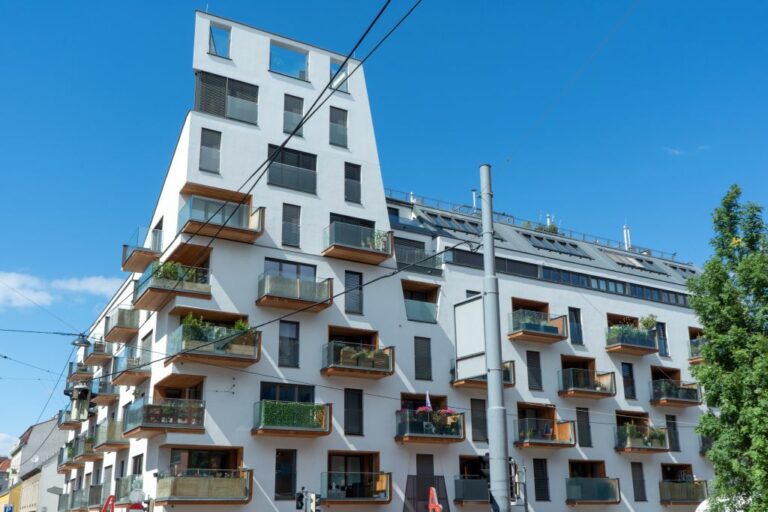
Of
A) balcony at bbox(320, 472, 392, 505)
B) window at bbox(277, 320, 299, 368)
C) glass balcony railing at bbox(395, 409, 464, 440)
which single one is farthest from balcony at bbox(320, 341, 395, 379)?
balcony at bbox(320, 472, 392, 505)

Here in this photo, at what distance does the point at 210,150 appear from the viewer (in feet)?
114

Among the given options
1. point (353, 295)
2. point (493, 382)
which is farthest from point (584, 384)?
point (493, 382)

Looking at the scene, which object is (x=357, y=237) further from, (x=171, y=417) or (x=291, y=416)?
(x=171, y=417)

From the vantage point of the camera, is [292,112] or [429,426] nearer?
[429,426]

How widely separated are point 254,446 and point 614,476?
64.8ft

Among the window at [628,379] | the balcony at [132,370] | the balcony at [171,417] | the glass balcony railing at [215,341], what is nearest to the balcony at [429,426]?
the glass balcony railing at [215,341]

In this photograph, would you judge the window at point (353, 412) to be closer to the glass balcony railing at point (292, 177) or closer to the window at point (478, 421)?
the window at point (478, 421)

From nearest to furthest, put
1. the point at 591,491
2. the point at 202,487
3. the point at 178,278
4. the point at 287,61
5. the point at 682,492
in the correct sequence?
the point at 202,487 → the point at 178,278 → the point at 287,61 → the point at 591,491 → the point at 682,492

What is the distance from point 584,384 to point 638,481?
241 inches

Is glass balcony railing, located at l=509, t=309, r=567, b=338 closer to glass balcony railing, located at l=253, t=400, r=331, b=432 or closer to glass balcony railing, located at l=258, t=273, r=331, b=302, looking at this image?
glass balcony railing, located at l=258, t=273, r=331, b=302

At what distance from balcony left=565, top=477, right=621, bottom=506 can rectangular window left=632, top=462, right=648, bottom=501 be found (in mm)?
2459

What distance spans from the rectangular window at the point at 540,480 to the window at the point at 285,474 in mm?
12688

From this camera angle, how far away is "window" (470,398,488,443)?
3797 centimetres

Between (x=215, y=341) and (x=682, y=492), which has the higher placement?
(x=215, y=341)
